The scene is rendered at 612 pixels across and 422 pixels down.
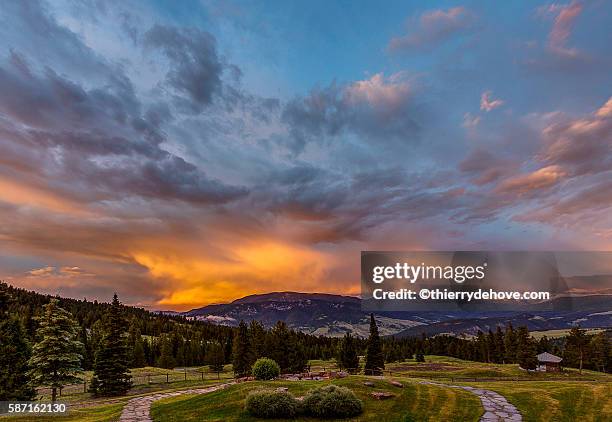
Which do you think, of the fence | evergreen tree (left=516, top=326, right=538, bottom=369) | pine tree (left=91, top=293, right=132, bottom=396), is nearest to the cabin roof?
evergreen tree (left=516, top=326, right=538, bottom=369)

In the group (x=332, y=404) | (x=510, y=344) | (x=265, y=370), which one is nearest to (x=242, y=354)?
(x=265, y=370)

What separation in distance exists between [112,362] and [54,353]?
8.63 meters

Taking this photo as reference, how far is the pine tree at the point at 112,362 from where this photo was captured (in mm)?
46969

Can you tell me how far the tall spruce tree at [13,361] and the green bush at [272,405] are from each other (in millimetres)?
36988

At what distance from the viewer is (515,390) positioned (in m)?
32.1

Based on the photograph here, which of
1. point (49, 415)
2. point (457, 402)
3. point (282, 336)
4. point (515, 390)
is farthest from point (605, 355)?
point (49, 415)

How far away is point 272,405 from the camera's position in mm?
24375

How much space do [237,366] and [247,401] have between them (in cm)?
4953

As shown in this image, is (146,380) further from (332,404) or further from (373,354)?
(332,404)

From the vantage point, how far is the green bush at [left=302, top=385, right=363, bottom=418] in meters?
24.2

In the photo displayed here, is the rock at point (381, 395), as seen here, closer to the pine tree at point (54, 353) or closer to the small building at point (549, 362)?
the pine tree at point (54, 353)

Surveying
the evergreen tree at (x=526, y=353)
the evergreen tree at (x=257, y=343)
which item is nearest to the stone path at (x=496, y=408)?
the evergreen tree at (x=257, y=343)

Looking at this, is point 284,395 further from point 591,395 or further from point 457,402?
point 591,395

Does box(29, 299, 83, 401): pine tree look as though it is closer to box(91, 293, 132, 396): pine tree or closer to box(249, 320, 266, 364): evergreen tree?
box(91, 293, 132, 396): pine tree
